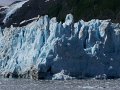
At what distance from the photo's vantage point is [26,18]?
265ft

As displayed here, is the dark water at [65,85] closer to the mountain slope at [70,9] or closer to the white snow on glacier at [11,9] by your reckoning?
the mountain slope at [70,9]

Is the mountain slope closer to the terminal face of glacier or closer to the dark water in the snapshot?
the terminal face of glacier

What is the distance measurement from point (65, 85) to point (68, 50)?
4222 mm

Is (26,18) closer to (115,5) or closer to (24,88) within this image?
(115,5)

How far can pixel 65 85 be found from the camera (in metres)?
31.0

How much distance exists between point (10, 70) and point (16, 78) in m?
0.88

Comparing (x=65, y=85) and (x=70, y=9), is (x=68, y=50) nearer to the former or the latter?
(x=65, y=85)

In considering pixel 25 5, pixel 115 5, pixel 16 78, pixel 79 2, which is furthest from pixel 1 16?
pixel 16 78

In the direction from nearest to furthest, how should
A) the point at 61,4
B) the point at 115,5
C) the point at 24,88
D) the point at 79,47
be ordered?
the point at 24,88 → the point at 79,47 → the point at 115,5 → the point at 61,4

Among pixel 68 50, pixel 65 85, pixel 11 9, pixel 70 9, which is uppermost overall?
pixel 11 9

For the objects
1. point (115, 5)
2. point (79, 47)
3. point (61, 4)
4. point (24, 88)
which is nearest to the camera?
point (24, 88)

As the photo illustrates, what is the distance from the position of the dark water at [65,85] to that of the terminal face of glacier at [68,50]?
1.34 meters

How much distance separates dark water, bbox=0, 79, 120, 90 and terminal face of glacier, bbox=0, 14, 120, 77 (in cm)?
134

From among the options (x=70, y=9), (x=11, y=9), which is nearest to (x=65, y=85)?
(x=70, y=9)
